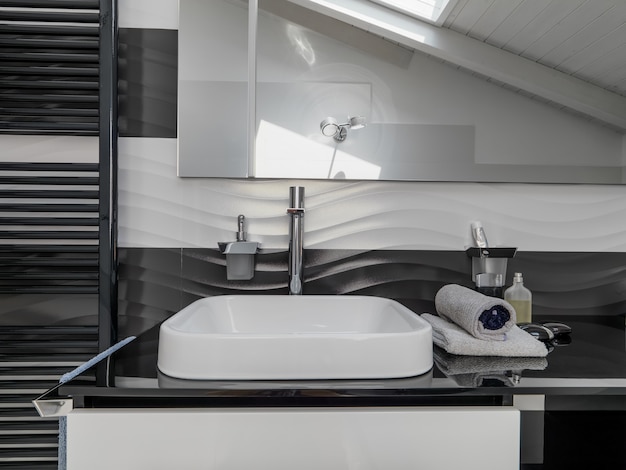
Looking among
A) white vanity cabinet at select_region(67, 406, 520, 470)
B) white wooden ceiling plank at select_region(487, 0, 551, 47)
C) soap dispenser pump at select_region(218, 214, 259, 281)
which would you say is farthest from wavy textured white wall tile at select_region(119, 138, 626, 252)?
white vanity cabinet at select_region(67, 406, 520, 470)

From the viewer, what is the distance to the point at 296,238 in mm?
1244

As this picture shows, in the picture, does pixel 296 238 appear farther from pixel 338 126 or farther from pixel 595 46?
pixel 595 46

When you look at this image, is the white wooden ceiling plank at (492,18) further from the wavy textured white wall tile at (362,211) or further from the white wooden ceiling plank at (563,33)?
the wavy textured white wall tile at (362,211)

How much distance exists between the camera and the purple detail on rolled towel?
0.96 metres

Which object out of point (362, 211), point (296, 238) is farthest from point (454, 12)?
point (296, 238)

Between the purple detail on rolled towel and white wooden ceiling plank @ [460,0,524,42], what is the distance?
30.4 inches

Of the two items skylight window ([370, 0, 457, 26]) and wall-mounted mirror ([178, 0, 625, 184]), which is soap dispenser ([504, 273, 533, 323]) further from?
skylight window ([370, 0, 457, 26])

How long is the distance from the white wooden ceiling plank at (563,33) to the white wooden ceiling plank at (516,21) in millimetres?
60

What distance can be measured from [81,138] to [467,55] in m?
1.09

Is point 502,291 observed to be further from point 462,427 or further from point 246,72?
point 246,72

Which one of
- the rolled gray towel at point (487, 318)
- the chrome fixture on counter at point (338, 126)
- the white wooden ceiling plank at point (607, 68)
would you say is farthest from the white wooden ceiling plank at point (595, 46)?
the rolled gray towel at point (487, 318)

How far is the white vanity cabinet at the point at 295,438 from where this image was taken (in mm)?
749

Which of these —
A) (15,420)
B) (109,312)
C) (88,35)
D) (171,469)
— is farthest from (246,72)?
(15,420)

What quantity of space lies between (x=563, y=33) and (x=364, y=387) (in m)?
1.11
